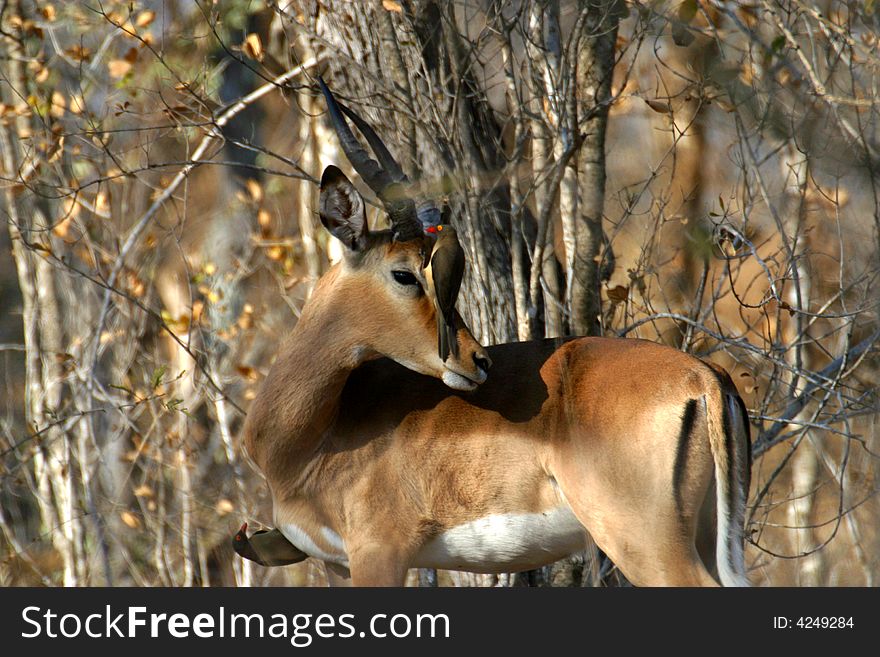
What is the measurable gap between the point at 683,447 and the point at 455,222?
2303 millimetres

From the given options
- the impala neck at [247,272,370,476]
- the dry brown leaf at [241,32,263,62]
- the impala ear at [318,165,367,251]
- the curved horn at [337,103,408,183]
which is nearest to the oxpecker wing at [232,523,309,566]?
the impala neck at [247,272,370,476]

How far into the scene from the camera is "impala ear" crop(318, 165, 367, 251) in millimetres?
3809

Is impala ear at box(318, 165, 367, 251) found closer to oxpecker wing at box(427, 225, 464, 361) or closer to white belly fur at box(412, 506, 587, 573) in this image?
oxpecker wing at box(427, 225, 464, 361)

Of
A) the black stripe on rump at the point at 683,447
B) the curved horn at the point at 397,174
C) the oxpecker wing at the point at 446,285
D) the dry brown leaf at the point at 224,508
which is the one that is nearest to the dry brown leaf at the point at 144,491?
the dry brown leaf at the point at 224,508

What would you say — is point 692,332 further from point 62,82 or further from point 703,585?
point 62,82

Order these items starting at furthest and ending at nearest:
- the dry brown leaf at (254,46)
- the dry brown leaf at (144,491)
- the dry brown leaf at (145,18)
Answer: the dry brown leaf at (144,491)
the dry brown leaf at (145,18)
the dry brown leaf at (254,46)

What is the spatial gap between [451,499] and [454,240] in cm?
88

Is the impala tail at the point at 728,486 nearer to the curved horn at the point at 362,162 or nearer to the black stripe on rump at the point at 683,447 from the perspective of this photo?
the black stripe on rump at the point at 683,447

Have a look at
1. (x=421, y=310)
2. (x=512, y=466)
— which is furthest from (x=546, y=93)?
(x=512, y=466)

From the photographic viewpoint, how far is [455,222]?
543 cm

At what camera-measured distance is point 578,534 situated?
146 inches

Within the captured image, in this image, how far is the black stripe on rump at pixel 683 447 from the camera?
134 inches

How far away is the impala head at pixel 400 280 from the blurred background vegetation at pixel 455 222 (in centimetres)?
80

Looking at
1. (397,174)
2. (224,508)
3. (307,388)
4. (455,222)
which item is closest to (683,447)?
(307,388)
